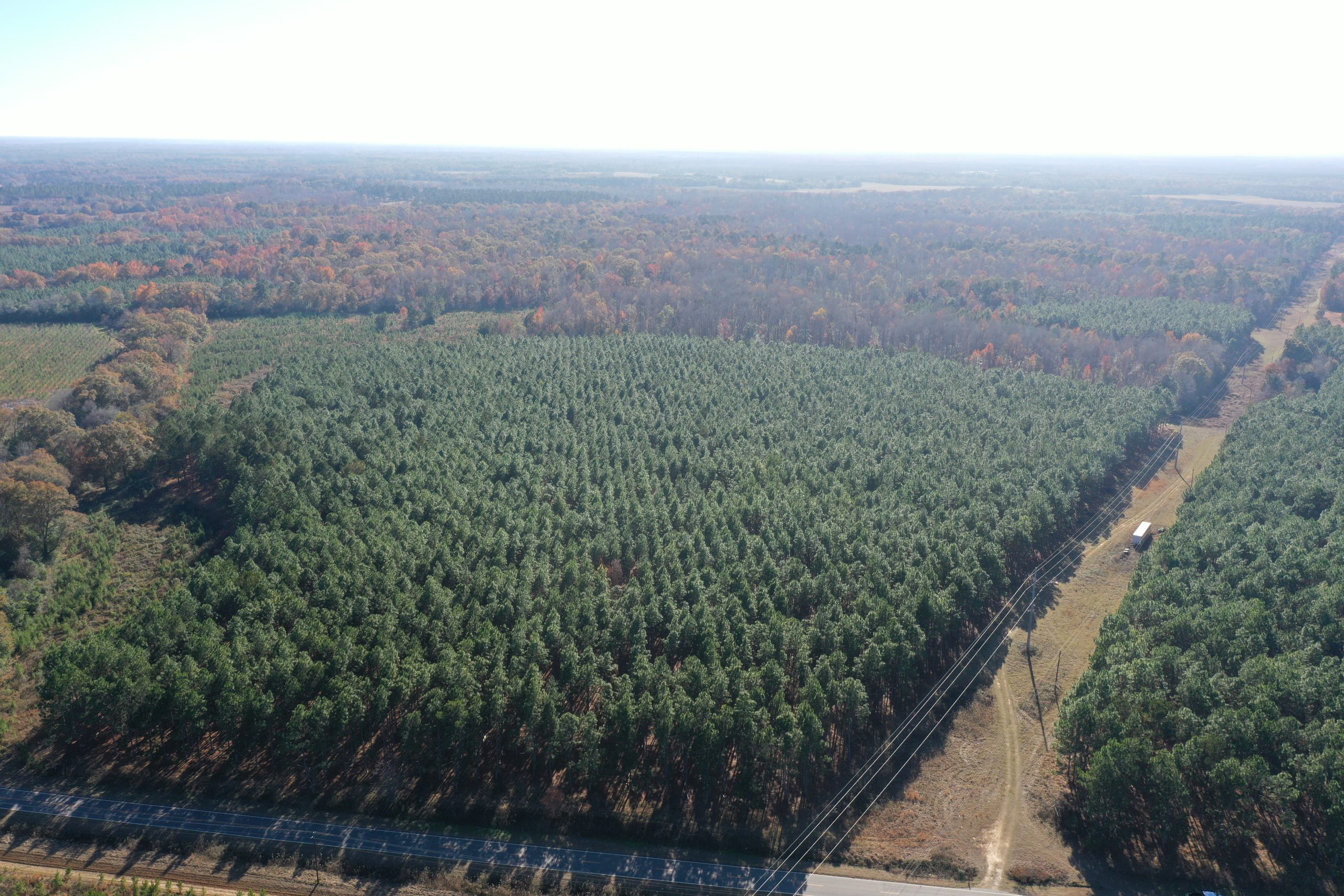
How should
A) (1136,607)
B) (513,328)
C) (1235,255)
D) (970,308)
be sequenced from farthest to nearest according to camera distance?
(1235,255)
(970,308)
(513,328)
(1136,607)

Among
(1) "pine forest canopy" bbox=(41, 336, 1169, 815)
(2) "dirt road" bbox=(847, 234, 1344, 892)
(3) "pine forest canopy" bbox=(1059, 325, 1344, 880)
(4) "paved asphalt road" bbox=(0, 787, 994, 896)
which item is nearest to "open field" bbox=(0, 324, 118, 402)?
(1) "pine forest canopy" bbox=(41, 336, 1169, 815)

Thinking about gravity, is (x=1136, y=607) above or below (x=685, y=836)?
above

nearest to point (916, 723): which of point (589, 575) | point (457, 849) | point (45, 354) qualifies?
point (589, 575)

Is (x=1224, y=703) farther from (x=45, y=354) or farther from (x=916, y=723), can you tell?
(x=45, y=354)

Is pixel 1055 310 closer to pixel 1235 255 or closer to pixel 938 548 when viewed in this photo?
pixel 1235 255

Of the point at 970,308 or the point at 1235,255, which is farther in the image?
the point at 1235,255

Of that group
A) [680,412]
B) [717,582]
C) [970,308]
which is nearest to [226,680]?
[717,582]

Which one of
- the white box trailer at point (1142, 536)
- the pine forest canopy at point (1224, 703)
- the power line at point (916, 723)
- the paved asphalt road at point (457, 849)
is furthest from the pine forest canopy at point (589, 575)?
the pine forest canopy at point (1224, 703)
